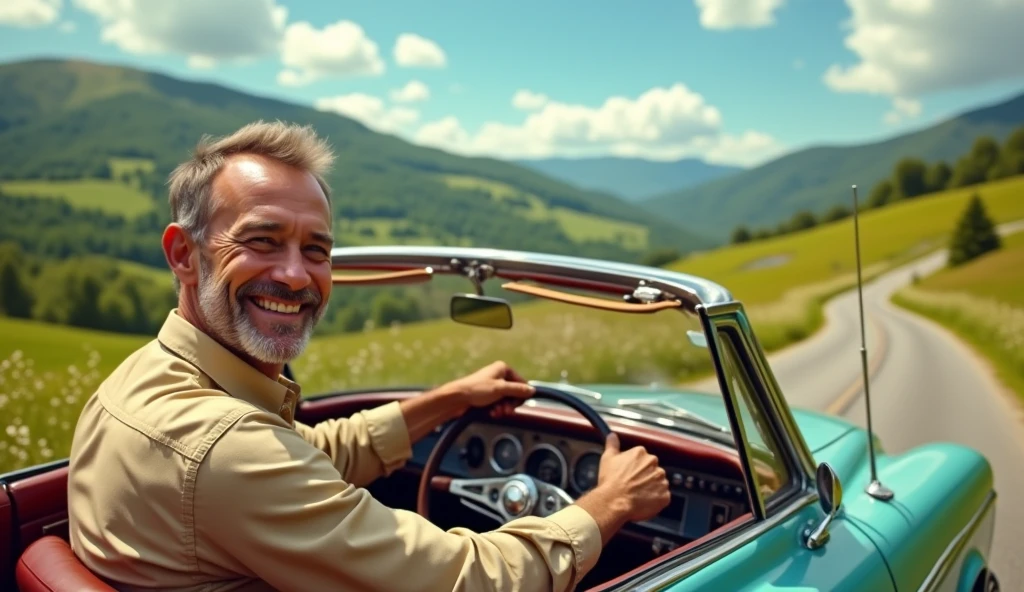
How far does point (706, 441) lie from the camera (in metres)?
2.79

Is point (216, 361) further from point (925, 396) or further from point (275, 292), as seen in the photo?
point (925, 396)

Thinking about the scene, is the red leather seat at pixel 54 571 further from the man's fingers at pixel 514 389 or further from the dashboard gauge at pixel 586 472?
the dashboard gauge at pixel 586 472

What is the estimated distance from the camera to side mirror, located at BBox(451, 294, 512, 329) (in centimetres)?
281

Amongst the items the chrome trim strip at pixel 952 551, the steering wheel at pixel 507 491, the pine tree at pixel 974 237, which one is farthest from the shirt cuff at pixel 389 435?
the pine tree at pixel 974 237

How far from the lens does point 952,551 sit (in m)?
2.70

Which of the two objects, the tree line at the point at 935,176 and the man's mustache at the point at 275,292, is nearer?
the man's mustache at the point at 275,292

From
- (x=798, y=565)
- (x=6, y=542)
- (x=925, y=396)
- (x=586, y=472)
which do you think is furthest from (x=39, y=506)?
(x=925, y=396)

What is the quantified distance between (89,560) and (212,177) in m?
0.93

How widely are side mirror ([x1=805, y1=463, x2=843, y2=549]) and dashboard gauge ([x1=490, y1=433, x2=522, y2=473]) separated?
1309mm

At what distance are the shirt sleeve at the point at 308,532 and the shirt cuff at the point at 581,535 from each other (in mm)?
148

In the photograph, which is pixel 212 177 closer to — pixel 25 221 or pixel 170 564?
pixel 170 564

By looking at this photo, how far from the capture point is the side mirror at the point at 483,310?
2812 mm

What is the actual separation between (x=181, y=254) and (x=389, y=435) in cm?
112

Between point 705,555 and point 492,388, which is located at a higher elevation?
point 492,388
